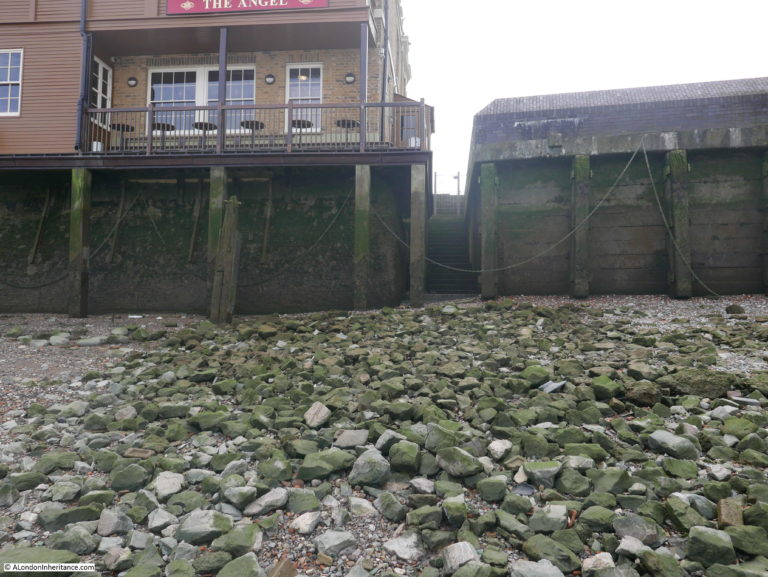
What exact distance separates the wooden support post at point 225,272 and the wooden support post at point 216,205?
66 cm

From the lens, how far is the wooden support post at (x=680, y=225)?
29.0 feet

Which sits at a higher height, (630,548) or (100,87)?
(100,87)

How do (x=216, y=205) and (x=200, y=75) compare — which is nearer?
(x=216, y=205)

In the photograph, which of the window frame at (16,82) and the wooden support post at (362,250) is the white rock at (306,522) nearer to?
the wooden support post at (362,250)

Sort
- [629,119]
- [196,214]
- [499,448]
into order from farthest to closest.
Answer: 1. [629,119]
2. [196,214]
3. [499,448]

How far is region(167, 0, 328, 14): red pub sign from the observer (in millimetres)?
10562

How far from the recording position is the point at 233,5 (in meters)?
10.8

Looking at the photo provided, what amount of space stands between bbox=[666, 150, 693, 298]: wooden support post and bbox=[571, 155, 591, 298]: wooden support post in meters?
1.49

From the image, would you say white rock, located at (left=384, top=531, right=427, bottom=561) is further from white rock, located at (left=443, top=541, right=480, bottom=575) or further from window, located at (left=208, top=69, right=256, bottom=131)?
window, located at (left=208, top=69, right=256, bottom=131)

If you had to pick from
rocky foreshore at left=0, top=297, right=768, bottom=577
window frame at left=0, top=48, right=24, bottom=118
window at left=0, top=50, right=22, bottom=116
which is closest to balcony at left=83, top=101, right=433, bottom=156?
window frame at left=0, top=48, right=24, bottom=118

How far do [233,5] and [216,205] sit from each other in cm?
482

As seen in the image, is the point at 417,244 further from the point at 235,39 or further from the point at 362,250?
the point at 235,39

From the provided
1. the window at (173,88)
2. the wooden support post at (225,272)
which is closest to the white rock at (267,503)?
the wooden support post at (225,272)

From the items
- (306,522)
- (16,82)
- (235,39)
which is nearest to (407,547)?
(306,522)
